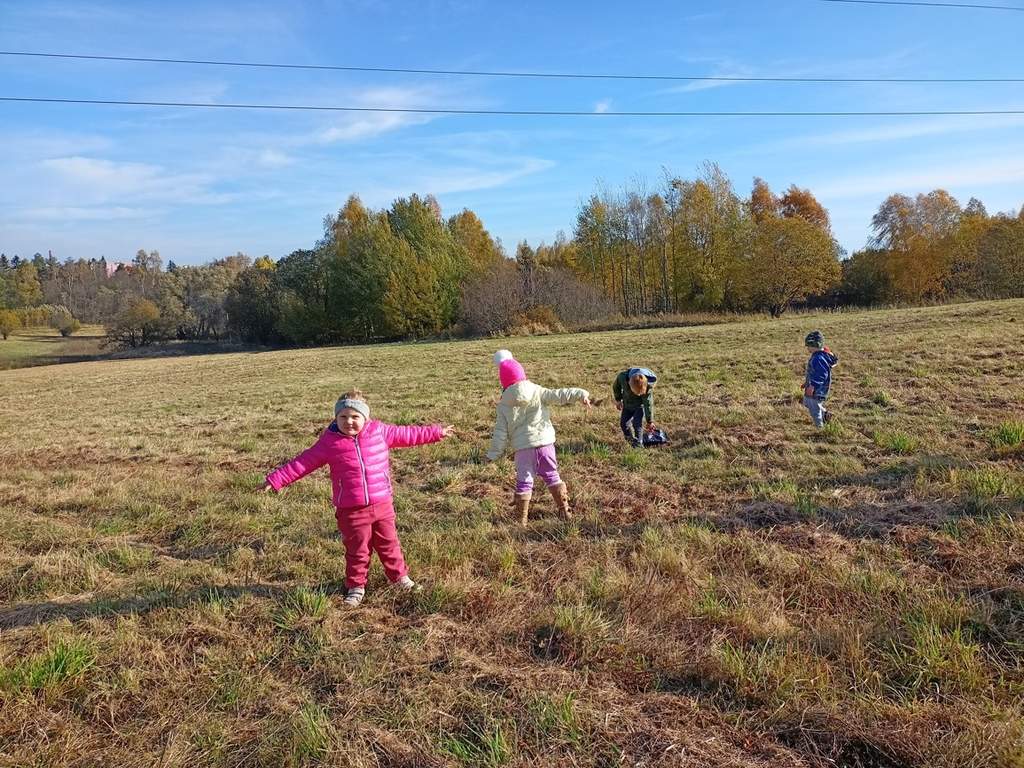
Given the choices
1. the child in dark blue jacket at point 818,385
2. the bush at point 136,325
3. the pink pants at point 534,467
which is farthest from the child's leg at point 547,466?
the bush at point 136,325

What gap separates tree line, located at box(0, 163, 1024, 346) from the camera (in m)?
43.6

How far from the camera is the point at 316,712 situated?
2986 mm

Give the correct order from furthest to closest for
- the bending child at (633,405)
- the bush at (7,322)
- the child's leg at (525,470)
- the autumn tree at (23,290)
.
→ the autumn tree at (23,290) → the bush at (7,322) → the bending child at (633,405) → the child's leg at (525,470)

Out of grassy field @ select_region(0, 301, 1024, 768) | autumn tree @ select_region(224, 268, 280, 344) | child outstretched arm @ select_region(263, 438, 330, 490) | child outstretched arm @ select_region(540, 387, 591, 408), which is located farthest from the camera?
autumn tree @ select_region(224, 268, 280, 344)

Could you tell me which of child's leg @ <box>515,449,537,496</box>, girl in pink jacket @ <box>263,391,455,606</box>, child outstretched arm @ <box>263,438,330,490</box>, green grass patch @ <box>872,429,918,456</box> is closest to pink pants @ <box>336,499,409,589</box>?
girl in pink jacket @ <box>263,391,455,606</box>

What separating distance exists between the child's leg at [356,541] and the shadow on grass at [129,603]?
190 millimetres

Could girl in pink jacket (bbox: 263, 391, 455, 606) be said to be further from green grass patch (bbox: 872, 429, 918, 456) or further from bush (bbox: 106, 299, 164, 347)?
bush (bbox: 106, 299, 164, 347)

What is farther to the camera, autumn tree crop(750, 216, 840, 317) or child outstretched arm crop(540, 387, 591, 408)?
autumn tree crop(750, 216, 840, 317)

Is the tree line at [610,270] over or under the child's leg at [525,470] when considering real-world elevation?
over

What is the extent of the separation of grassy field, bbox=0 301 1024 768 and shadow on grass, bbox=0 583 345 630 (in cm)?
3

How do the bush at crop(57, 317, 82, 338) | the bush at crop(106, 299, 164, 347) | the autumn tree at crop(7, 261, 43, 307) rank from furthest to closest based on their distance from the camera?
1. the autumn tree at crop(7, 261, 43, 307)
2. the bush at crop(57, 317, 82, 338)
3. the bush at crop(106, 299, 164, 347)

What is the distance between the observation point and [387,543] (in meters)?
4.43

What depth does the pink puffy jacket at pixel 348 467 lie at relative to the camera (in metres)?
4.27

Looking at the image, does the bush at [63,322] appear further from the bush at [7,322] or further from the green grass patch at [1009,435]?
the green grass patch at [1009,435]
